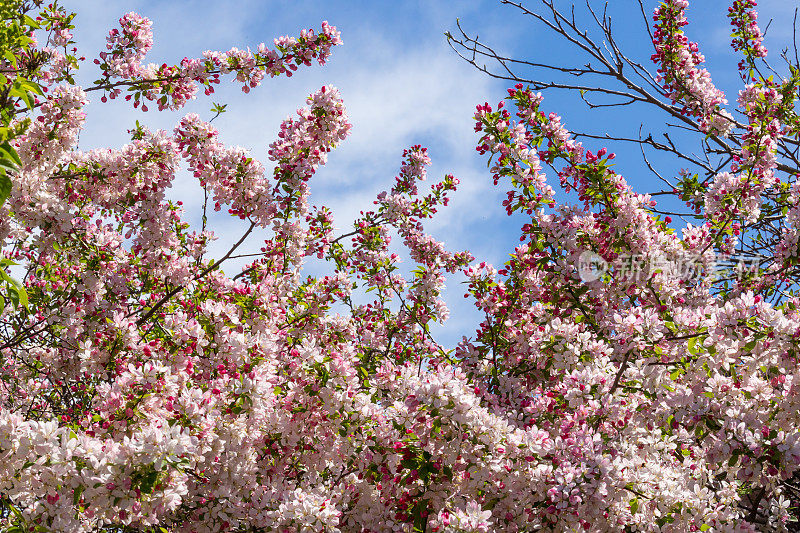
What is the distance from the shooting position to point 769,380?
4.34 meters

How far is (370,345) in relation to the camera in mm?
8117

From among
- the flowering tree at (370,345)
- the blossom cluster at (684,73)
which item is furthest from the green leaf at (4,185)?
the blossom cluster at (684,73)

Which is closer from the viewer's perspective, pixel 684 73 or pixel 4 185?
pixel 4 185

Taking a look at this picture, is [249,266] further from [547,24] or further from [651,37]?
[651,37]

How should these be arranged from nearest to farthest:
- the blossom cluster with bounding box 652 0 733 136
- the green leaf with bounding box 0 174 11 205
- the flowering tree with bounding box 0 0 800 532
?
the green leaf with bounding box 0 174 11 205 < the flowering tree with bounding box 0 0 800 532 < the blossom cluster with bounding box 652 0 733 136

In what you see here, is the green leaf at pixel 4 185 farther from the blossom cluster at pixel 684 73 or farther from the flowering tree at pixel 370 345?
the blossom cluster at pixel 684 73

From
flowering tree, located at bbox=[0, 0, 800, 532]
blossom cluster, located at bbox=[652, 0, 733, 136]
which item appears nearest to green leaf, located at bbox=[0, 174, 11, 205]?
flowering tree, located at bbox=[0, 0, 800, 532]

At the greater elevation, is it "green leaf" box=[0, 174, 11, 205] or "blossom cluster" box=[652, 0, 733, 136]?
"blossom cluster" box=[652, 0, 733, 136]

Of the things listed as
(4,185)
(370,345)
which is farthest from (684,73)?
(4,185)

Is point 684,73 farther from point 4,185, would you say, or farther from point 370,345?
point 4,185

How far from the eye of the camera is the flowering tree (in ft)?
12.9

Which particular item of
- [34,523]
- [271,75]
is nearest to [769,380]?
[34,523]

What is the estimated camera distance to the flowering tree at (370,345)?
3.93 metres

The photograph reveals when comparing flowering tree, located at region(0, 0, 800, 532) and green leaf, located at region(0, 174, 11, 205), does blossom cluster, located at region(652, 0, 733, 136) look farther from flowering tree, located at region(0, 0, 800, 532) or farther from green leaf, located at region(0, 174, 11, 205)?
green leaf, located at region(0, 174, 11, 205)
